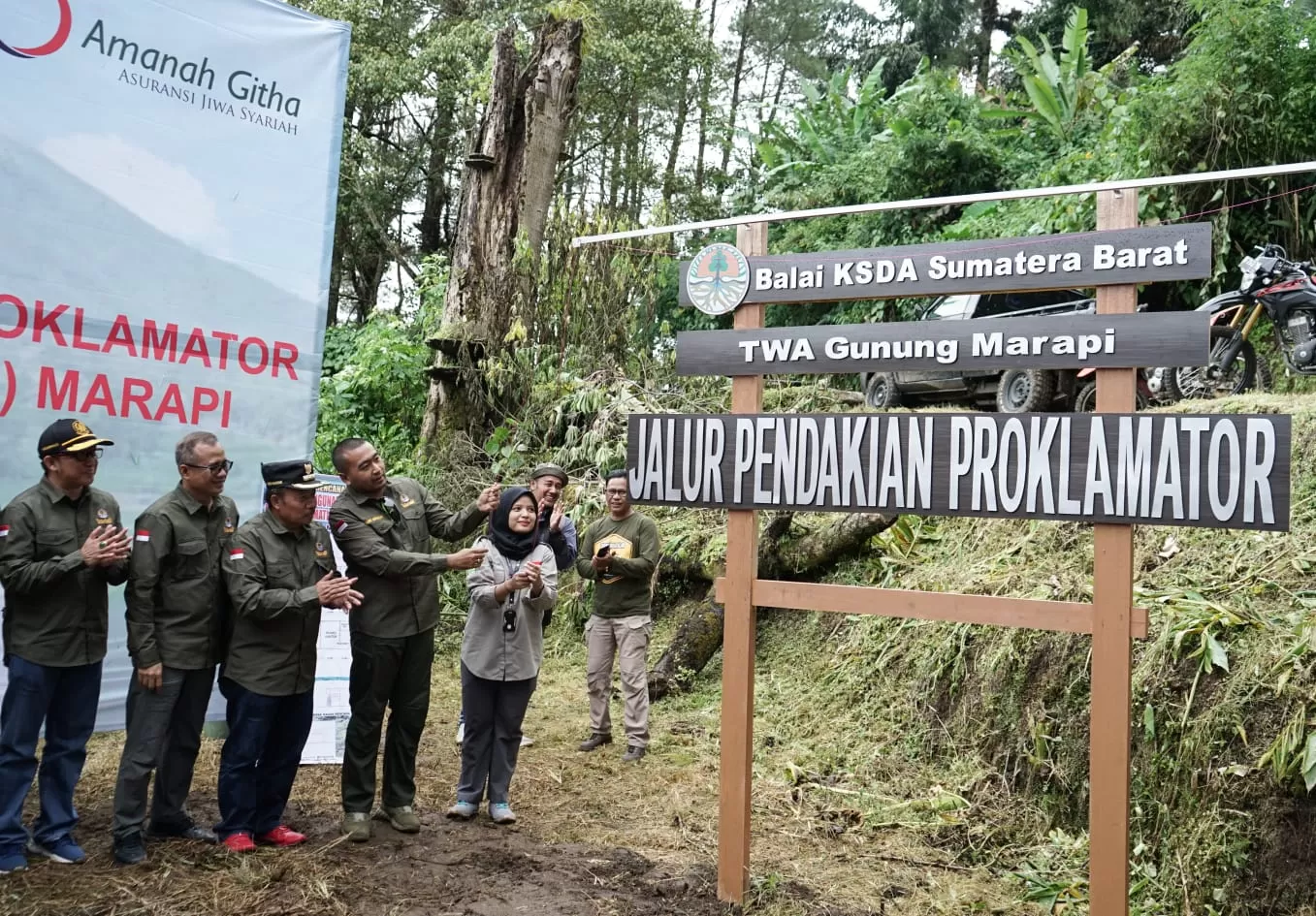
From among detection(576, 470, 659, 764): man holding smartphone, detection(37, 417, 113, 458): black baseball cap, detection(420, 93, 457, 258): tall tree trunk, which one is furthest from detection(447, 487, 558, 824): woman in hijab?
detection(420, 93, 457, 258): tall tree trunk

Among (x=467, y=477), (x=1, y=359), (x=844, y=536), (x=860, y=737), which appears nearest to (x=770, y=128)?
(x=467, y=477)

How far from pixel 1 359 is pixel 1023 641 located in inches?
202

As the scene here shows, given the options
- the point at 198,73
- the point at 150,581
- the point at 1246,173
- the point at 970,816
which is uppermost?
the point at 198,73

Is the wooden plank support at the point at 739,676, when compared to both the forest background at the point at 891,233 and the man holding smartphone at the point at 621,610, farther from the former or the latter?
the man holding smartphone at the point at 621,610

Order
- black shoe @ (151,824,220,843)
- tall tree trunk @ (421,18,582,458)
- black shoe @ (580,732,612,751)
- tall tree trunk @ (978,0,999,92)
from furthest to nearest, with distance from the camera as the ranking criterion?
tall tree trunk @ (978,0,999,92) → tall tree trunk @ (421,18,582,458) → black shoe @ (580,732,612,751) → black shoe @ (151,824,220,843)

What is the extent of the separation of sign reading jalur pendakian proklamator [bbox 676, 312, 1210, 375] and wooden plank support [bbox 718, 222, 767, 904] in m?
0.12

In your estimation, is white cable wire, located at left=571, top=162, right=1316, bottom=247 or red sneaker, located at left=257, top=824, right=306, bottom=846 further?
red sneaker, located at left=257, top=824, right=306, bottom=846

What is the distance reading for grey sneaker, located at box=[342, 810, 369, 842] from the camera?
15.9 ft

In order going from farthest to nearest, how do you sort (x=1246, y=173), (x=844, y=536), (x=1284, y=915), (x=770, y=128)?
(x=770, y=128) < (x=844, y=536) < (x=1284, y=915) < (x=1246, y=173)

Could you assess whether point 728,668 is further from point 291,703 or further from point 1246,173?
point 1246,173

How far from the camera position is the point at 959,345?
13.6ft

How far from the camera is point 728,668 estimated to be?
14.8ft


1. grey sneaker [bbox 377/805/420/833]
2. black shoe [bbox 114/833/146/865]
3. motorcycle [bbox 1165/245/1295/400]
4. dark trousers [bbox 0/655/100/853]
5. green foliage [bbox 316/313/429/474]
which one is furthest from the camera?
green foliage [bbox 316/313/429/474]

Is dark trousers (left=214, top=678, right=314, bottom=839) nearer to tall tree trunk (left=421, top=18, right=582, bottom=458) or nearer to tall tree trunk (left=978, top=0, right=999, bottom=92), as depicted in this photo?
tall tree trunk (left=421, top=18, right=582, bottom=458)
